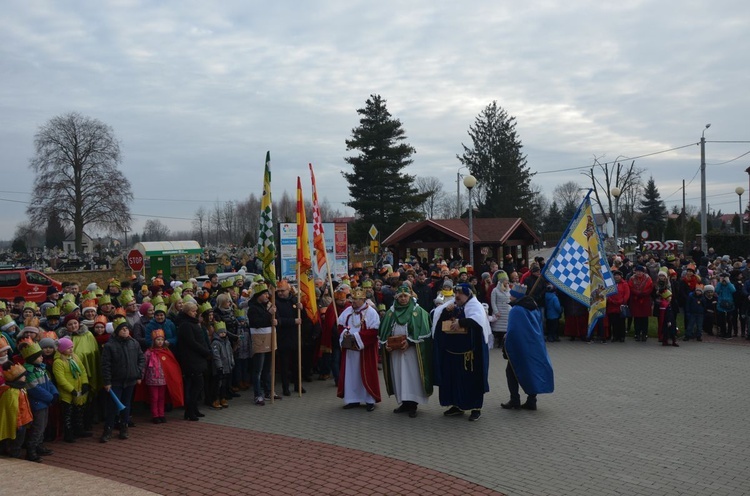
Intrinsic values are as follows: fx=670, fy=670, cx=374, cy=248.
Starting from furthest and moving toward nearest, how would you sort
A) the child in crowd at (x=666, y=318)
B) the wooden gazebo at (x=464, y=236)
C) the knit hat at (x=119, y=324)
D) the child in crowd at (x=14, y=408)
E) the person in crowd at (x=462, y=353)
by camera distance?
the wooden gazebo at (x=464, y=236)
the child in crowd at (x=666, y=318)
the person in crowd at (x=462, y=353)
the knit hat at (x=119, y=324)
the child in crowd at (x=14, y=408)

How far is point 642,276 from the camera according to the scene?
15734mm

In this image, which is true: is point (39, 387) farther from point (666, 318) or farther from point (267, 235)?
point (666, 318)

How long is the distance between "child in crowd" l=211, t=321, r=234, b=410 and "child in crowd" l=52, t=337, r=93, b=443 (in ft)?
6.14

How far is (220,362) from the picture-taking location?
10016mm

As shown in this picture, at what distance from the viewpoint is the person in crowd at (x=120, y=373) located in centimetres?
869

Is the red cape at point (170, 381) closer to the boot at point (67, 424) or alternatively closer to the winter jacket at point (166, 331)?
the winter jacket at point (166, 331)

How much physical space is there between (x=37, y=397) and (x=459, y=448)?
5038 mm

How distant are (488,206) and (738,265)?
40161 mm

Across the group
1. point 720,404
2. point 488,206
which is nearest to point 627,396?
point 720,404

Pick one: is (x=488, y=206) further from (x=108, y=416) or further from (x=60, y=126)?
(x=108, y=416)

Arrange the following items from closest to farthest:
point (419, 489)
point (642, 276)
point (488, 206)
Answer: point (419, 489) < point (642, 276) < point (488, 206)

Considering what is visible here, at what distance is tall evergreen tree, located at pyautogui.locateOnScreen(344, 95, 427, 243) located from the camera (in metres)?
44.7

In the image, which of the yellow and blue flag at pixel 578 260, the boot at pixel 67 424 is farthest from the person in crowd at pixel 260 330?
the yellow and blue flag at pixel 578 260

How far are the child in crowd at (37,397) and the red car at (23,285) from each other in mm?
19721
